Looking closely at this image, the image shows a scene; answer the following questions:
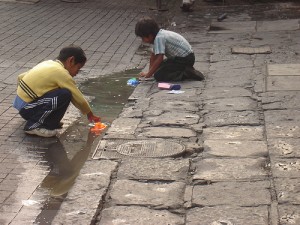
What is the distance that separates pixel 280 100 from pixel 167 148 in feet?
6.80

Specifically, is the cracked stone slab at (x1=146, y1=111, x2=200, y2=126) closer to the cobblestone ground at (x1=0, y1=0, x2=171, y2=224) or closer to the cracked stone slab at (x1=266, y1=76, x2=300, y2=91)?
the cobblestone ground at (x1=0, y1=0, x2=171, y2=224)

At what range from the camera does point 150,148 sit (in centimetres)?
582

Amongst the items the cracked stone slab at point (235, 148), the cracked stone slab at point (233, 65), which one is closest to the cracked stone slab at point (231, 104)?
the cracked stone slab at point (235, 148)

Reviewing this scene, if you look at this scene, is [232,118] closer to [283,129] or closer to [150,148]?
[283,129]

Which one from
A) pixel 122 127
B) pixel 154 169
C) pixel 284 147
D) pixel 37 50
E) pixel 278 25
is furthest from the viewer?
pixel 278 25

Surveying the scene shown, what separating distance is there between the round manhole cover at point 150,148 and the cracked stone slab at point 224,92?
1882mm

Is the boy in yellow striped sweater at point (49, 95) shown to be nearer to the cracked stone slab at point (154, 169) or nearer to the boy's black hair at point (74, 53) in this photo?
the boy's black hair at point (74, 53)

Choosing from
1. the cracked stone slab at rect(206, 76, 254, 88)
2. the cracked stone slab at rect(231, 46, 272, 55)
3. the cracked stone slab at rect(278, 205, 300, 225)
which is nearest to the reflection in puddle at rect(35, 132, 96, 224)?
the cracked stone slab at rect(278, 205, 300, 225)

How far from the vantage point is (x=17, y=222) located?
441 cm

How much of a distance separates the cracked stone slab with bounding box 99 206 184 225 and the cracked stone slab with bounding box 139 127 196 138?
169 cm

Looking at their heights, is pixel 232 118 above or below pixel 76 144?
below

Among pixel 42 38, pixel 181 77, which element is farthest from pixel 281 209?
pixel 42 38

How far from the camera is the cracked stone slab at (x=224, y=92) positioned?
7633 millimetres

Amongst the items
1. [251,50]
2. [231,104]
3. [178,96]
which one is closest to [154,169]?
[231,104]
